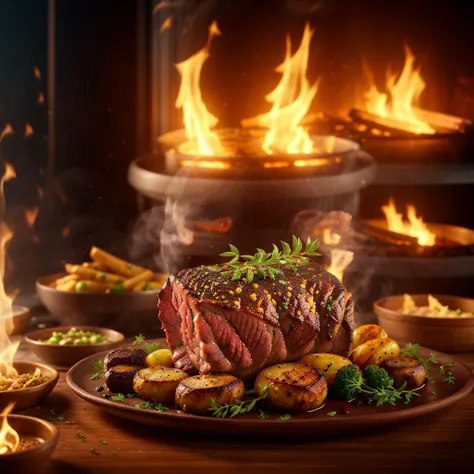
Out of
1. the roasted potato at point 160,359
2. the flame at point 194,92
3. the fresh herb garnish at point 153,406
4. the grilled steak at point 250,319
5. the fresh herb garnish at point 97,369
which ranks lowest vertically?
the fresh herb garnish at point 97,369

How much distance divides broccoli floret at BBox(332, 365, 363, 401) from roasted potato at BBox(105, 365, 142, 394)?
0.65 meters

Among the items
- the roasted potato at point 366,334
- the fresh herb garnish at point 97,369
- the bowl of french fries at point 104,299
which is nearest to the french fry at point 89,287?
the bowl of french fries at point 104,299

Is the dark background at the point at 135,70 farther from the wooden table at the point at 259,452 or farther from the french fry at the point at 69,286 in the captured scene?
the wooden table at the point at 259,452

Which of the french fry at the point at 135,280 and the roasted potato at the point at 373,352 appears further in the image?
the french fry at the point at 135,280

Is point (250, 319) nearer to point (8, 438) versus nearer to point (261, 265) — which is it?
point (261, 265)

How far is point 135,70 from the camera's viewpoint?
5938 millimetres

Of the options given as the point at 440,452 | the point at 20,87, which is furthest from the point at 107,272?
the point at 440,452

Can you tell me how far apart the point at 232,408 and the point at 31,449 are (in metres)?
0.64

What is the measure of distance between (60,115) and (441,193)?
2.29m

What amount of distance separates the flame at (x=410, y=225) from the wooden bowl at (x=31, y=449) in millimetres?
3011

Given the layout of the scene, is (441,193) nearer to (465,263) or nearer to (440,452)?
(465,263)

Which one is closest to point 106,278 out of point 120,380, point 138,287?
point 138,287

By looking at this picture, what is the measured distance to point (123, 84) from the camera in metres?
5.96

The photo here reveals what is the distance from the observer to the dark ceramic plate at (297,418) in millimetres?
2971
